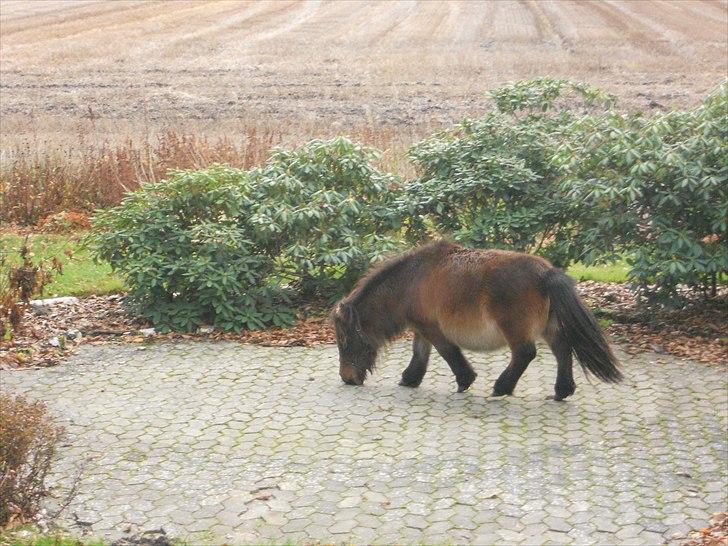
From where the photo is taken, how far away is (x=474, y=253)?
10242mm

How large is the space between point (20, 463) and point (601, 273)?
29.2 ft

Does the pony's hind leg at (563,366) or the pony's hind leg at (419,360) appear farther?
the pony's hind leg at (419,360)

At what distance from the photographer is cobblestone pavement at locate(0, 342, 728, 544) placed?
298 inches

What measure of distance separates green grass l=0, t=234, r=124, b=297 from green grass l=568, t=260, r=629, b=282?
605 cm

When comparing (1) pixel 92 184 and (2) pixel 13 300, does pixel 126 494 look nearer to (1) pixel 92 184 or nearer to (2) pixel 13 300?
(2) pixel 13 300

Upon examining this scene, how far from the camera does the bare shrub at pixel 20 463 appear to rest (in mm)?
7375

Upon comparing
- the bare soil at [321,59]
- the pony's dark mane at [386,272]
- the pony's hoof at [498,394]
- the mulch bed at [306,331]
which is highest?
the pony's dark mane at [386,272]

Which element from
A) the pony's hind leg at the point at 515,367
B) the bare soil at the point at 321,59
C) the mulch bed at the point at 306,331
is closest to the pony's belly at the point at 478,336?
the pony's hind leg at the point at 515,367

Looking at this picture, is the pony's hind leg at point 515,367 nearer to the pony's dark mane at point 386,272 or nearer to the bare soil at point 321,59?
the pony's dark mane at point 386,272

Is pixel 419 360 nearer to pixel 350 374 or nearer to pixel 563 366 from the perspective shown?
pixel 350 374

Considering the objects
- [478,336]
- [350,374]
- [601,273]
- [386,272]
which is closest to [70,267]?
[350,374]

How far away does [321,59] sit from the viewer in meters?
34.4

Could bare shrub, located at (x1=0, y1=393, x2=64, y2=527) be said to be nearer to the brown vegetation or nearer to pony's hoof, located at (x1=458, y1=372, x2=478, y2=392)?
pony's hoof, located at (x1=458, y1=372, x2=478, y2=392)

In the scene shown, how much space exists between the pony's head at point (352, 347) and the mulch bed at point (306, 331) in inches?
59.0
